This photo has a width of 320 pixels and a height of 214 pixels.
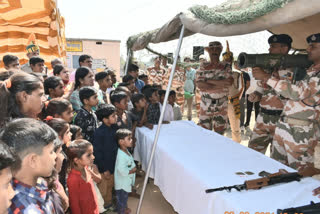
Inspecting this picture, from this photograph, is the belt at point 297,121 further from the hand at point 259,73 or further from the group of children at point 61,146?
the group of children at point 61,146

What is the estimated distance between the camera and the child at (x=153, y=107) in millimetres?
3268

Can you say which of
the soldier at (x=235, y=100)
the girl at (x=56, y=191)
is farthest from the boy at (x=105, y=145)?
the soldier at (x=235, y=100)

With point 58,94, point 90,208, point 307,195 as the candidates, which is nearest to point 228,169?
point 307,195

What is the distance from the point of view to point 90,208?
170 centimetres

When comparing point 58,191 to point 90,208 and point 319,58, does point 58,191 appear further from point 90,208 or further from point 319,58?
point 319,58

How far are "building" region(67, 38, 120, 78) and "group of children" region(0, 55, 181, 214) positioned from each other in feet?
41.3

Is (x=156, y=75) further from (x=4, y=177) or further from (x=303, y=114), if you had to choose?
(x=4, y=177)

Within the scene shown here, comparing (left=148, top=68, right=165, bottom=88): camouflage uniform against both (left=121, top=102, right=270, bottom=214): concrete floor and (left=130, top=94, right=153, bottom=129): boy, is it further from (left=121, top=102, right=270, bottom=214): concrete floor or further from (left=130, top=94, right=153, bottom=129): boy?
(left=121, top=102, right=270, bottom=214): concrete floor

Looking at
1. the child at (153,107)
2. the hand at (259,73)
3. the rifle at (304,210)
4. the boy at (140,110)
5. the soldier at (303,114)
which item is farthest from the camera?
the child at (153,107)

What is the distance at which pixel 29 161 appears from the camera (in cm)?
104

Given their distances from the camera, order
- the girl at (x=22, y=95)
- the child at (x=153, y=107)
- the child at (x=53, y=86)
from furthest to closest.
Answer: the child at (x=153, y=107)
the child at (x=53, y=86)
the girl at (x=22, y=95)

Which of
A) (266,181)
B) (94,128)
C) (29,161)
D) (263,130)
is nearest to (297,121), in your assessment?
(263,130)

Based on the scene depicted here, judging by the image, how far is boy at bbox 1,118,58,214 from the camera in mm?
997

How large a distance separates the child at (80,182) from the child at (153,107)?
162 cm
